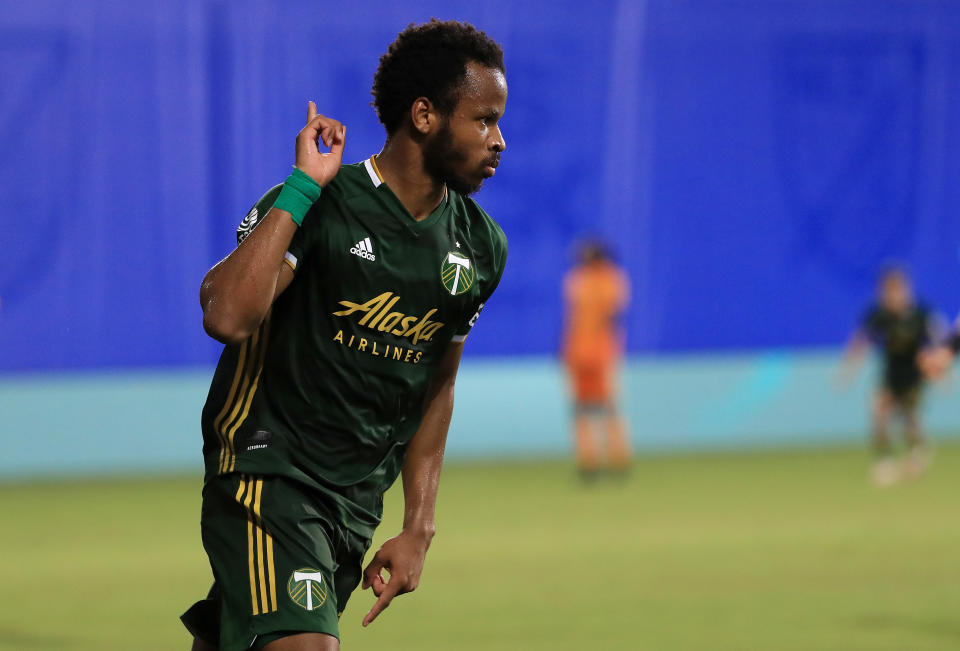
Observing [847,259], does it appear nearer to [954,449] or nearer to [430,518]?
[954,449]

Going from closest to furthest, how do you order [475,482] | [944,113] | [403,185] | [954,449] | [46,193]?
[403,185] → [475,482] → [46,193] → [954,449] → [944,113]

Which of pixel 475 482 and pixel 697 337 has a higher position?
pixel 697 337

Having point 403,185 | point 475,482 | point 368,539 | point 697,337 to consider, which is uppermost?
point 697,337

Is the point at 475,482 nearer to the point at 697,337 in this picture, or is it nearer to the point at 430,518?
the point at 697,337

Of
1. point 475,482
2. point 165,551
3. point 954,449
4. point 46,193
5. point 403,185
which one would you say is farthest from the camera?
point 954,449

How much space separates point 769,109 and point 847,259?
6.82ft

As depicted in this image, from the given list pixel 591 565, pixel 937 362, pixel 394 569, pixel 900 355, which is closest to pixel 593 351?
pixel 900 355

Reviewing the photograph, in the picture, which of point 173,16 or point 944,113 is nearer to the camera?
point 173,16

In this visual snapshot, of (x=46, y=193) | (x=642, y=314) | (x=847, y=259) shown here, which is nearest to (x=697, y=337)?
(x=642, y=314)

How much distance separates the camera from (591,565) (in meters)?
9.95

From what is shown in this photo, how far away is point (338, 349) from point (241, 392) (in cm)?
29

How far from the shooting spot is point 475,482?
14680 millimetres

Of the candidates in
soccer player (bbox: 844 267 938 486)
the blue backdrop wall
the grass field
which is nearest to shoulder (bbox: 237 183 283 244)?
the grass field

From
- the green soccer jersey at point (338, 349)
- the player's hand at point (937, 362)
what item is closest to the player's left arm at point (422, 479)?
the green soccer jersey at point (338, 349)
